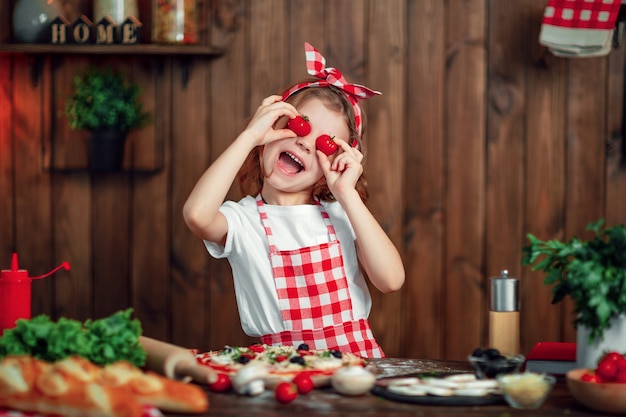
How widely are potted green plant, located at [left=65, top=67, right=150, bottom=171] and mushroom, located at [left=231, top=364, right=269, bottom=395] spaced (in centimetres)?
153

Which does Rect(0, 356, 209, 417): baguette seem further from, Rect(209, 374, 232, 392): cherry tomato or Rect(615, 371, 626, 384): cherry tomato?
Rect(615, 371, 626, 384): cherry tomato

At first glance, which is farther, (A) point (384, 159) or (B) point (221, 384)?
(A) point (384, 159)

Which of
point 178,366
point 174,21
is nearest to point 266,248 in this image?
point 178,366

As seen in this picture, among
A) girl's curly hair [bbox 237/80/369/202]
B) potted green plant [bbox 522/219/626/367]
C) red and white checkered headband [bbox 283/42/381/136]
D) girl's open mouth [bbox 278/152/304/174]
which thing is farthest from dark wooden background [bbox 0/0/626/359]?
potted green plant [bbox 522/219/626/367]

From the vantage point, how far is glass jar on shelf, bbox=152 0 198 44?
276 cm

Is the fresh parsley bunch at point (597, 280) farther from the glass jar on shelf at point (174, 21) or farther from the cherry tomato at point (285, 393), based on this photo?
the glass jar on shelf at point (174, 21)

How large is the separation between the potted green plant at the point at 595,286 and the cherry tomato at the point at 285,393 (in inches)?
18.3

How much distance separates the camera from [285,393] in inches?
52.8

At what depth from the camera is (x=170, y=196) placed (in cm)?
293

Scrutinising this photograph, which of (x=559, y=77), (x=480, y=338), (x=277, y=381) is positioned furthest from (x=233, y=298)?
(x=277, y=381)

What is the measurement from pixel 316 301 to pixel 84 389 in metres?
0.97

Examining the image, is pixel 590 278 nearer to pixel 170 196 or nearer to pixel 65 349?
pixel 65 349

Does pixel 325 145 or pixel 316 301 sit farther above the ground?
pixel 325 145

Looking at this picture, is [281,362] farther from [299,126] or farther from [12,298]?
[299,126]
